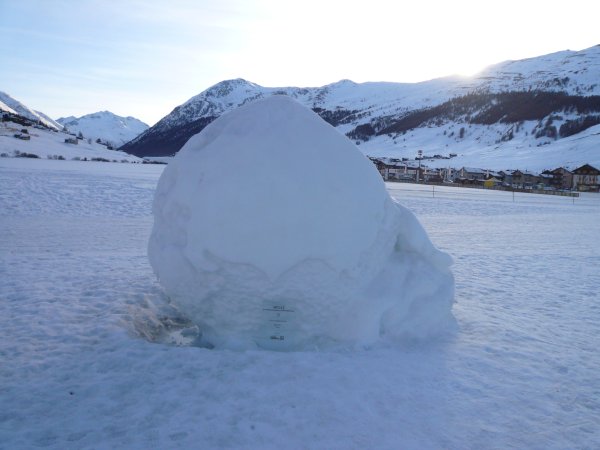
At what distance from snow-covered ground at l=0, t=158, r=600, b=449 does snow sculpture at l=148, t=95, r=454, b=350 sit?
1.16ft

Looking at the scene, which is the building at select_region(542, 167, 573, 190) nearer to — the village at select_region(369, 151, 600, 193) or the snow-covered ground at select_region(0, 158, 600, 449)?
the village at select_region(369, 151, 600, 193)

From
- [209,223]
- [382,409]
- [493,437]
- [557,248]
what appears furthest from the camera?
Answer: [557,248]

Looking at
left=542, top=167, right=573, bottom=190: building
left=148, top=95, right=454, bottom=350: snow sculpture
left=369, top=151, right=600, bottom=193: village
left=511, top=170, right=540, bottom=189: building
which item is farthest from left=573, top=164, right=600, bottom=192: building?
Answer: left=148, top=95, right=454, bottom=350: snow sculpture

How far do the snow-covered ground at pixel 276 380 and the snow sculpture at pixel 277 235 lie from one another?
1.16 ft

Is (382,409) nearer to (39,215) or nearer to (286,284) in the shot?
(286,284)

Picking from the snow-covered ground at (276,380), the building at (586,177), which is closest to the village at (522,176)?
the building at (586,177)

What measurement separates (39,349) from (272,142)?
316cm

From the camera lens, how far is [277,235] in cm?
486

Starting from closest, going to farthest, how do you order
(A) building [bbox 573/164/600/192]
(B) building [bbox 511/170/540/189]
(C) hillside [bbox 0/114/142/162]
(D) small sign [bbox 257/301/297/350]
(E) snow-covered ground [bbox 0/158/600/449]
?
(E) snow-covered ground [bbox 0/158/600/449] < (D) small sign [bbox 257/301/297/350] < (C) hillside [bbox 0/114/142/162] < (A) building [bbox 573/164/600/192] < (B) building [bbox 511/170/540/189]

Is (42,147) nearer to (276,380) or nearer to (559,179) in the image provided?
(559,179)

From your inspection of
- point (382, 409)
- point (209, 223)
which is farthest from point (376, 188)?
point (382, 409)

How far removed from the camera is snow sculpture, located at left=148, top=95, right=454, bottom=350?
489 cm

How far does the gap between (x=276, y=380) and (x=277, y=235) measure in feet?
4.44

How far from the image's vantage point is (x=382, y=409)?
13.4 ft
